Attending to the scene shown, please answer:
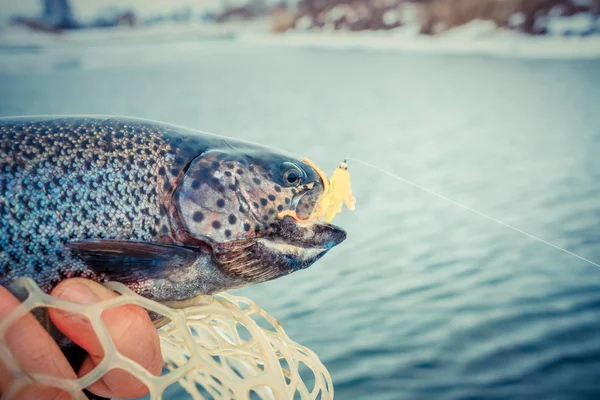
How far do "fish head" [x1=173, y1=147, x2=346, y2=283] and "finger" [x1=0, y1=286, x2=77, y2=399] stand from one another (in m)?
0.26

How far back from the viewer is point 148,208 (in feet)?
2.97

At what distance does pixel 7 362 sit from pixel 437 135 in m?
3.21

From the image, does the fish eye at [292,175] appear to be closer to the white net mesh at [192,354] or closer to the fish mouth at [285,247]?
the fish mouth at [285,247]

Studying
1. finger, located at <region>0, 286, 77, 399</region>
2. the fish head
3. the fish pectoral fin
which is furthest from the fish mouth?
finger, located at <region>0, 286, 77, 399</region>

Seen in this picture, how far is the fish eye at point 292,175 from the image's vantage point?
Answer: 3.28ft

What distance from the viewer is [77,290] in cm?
79

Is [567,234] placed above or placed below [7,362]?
below

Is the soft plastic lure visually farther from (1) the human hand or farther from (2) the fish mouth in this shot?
(1) the human hand

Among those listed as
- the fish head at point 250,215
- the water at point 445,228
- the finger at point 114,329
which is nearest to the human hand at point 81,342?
the finger at point 114,329

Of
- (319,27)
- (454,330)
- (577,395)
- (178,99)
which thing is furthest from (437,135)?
(319,27)

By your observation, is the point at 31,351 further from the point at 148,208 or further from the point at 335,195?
the point at 335,195

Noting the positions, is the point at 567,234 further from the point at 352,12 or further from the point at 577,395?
the point at 352,12

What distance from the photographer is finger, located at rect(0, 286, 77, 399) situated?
0.73 meters

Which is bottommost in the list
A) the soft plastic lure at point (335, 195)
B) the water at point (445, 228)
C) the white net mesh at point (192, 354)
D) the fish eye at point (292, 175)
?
the water at point (445, 228)
